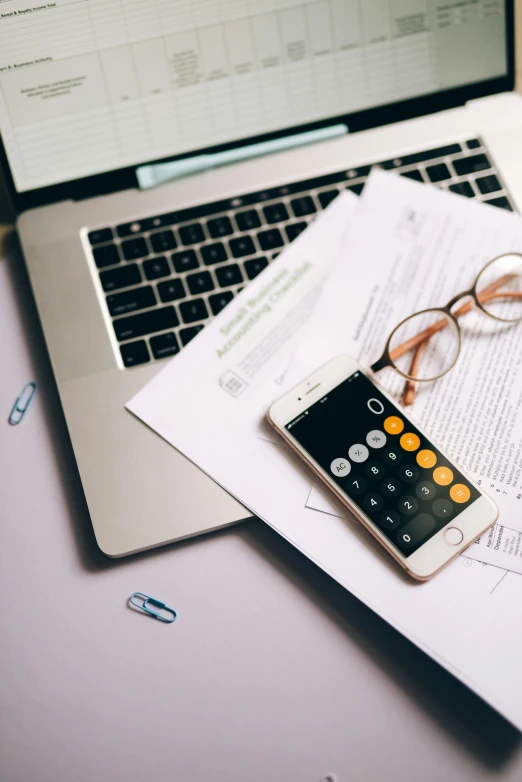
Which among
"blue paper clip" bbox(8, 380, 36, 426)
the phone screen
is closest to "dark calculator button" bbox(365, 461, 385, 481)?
the phone screen

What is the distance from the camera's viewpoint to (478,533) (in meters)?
0.56

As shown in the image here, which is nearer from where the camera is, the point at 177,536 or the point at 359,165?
the point at 177,536

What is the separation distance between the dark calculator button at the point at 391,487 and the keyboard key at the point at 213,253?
0.26 metres

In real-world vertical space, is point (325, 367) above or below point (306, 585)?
above

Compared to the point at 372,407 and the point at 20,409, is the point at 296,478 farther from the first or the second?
the point at 20,409

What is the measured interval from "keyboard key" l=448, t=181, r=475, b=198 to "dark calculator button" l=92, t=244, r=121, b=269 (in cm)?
34

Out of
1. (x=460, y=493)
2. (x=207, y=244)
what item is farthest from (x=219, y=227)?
(x=460, y=493)

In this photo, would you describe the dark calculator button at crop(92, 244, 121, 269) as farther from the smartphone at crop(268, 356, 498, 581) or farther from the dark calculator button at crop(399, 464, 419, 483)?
the dark calculator button at crop(399, 464, 419, 483)

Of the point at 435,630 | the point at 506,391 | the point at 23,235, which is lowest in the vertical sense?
the point at 435,630

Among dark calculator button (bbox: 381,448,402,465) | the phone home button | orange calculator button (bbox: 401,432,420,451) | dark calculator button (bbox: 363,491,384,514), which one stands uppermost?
orange calculator button (bbox: 401,432,420,451)

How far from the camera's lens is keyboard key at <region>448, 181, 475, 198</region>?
662mm

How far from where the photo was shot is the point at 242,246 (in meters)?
0.65

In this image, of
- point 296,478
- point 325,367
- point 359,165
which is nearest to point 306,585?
point 296,478

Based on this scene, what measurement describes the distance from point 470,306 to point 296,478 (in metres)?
0.23
